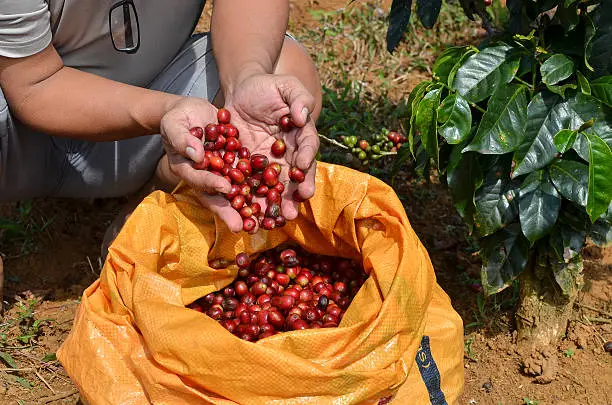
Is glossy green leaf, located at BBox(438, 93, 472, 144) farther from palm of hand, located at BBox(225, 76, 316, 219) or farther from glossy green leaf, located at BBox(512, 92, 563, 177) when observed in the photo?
palm of hand, located at BBox(225, 76, 316, 219)

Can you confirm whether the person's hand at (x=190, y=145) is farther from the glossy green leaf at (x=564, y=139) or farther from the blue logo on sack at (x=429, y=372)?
the glossy green leaf at (x=564, y=139)

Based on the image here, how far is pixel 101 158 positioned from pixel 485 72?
1659 mm

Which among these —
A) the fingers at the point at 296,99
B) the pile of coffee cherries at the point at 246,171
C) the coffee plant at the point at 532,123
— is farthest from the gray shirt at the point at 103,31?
the coffee plant at the point at 532,123

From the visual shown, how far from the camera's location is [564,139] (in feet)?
8.06

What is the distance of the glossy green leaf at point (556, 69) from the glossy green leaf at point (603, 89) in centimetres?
10

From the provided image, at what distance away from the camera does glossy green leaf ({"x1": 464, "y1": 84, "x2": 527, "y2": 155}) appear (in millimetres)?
2578

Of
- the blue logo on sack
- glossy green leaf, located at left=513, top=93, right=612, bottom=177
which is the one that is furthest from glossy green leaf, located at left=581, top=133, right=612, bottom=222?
the blue logo on sack

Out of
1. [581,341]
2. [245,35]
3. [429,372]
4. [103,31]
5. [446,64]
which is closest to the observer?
[429,372]

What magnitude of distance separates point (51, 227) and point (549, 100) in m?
2.57

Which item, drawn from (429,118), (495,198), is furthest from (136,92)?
(495,198)

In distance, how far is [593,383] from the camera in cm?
312

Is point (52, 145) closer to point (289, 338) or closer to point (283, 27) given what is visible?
point (283, 27)

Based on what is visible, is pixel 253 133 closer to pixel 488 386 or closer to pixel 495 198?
pixel 495 198

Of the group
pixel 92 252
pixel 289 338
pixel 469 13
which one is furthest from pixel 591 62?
pixel 92 252
